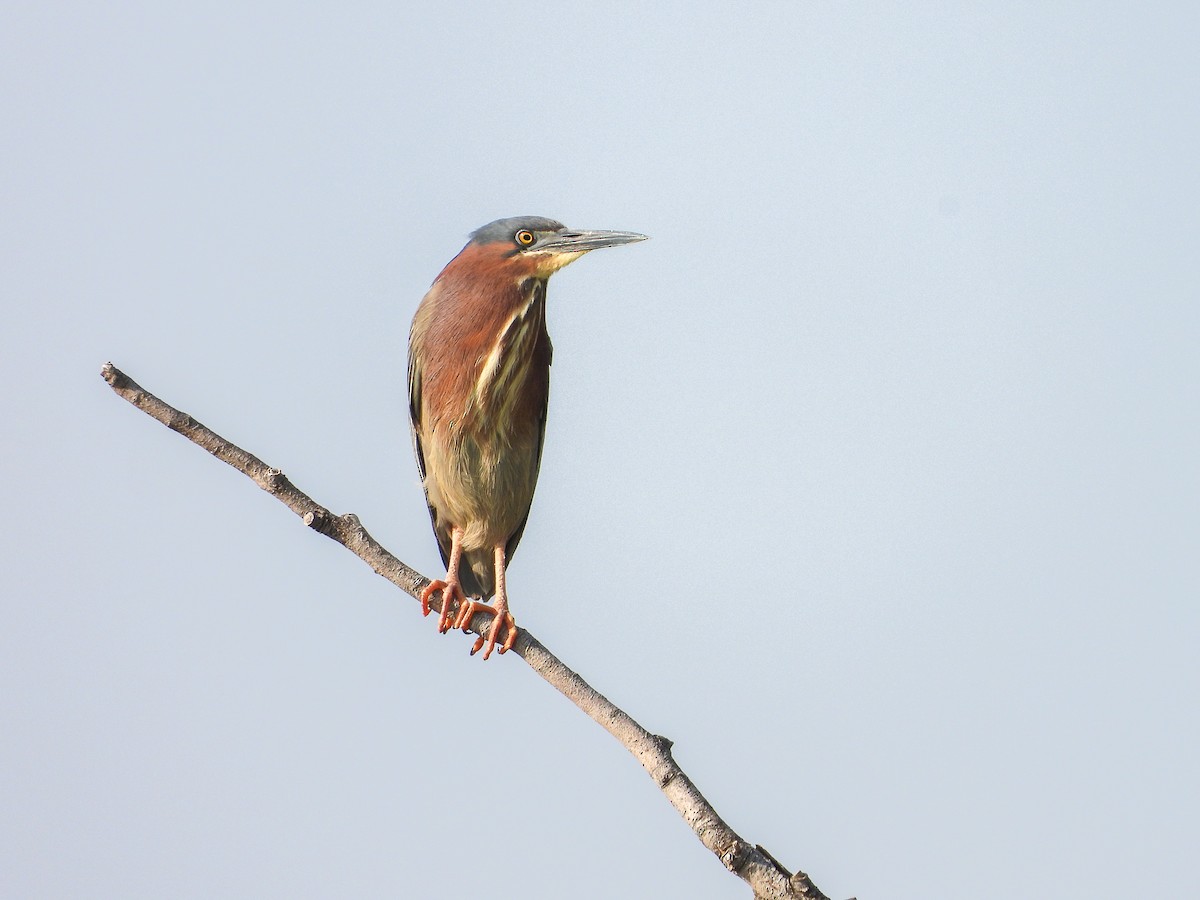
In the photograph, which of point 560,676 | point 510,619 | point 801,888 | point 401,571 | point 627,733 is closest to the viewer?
point 801,888

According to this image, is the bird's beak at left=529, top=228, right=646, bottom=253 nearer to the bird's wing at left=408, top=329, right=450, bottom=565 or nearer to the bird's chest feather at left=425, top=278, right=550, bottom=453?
the bird's chest feather at left=425, top=278, right=550, bottom=453

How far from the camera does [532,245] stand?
289 inches

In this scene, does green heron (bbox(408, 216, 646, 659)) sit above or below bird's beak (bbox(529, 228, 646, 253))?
below

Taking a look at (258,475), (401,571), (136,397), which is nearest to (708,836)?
(401,571)

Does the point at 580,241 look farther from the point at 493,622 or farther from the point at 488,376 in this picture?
the point at 493,622

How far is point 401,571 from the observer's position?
16.1 ft

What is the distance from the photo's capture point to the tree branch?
373 cm

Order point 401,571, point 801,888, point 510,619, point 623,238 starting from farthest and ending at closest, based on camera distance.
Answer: point 623,238, point 510,619, point 401,571, point 801,888

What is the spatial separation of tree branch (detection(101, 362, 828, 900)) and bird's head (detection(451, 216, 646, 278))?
2691mm

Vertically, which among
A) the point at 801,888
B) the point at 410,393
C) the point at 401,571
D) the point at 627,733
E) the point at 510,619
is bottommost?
the point at 801,888

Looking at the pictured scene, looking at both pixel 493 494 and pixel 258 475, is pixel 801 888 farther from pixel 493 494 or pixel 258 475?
pixel 493 494

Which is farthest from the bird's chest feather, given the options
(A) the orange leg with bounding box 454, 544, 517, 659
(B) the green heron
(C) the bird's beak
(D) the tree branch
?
(D) the tree branch

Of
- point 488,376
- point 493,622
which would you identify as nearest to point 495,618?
point 493,622

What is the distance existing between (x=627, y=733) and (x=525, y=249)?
3789mm
